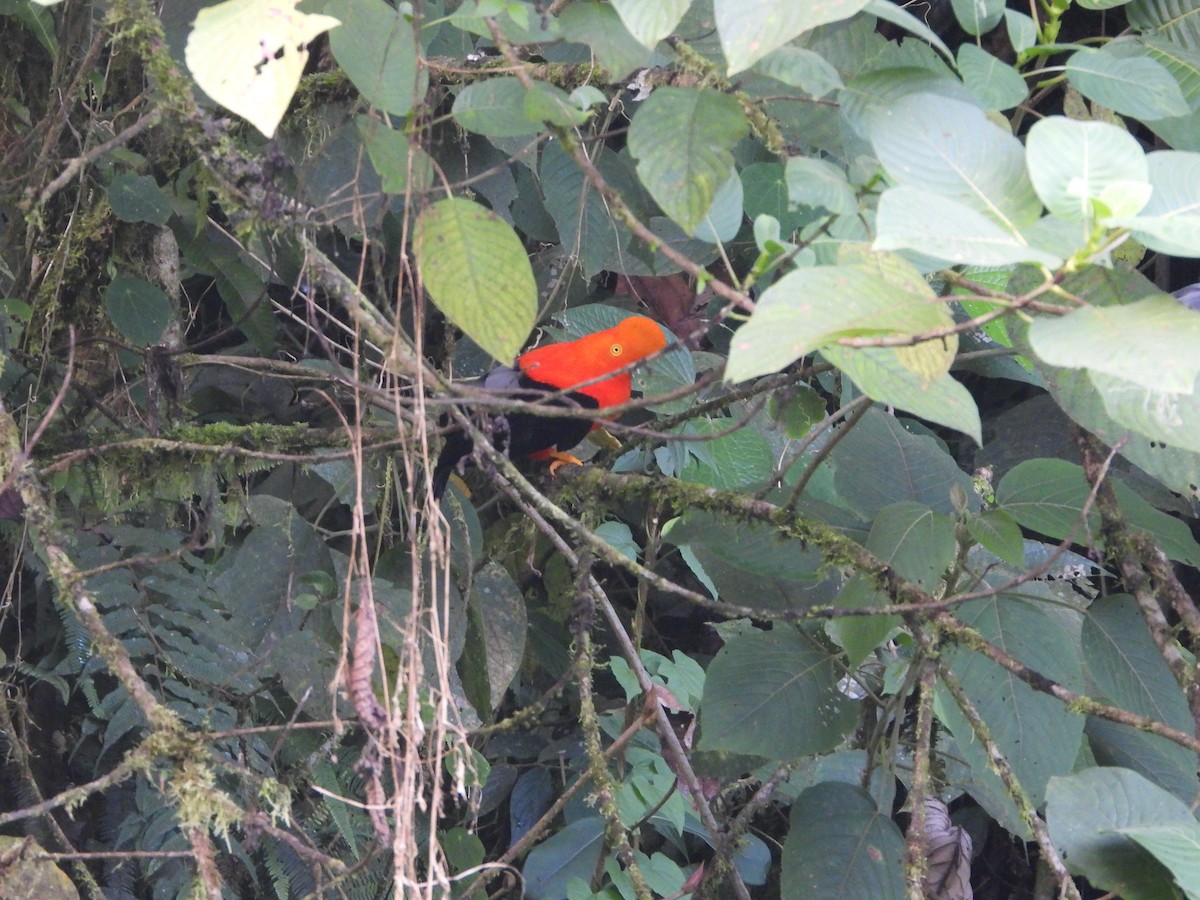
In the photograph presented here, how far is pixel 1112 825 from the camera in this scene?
119 cm

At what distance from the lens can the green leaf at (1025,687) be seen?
4.85ft

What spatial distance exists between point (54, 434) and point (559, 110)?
1.48 m

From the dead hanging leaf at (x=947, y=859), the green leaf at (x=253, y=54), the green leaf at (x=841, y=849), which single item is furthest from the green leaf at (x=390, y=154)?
the dead hanging leaf at (x=947, y=859)

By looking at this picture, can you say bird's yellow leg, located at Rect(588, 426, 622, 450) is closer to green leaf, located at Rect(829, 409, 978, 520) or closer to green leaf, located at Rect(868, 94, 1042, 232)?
green leaf, located at Rect(829, 409, 978, 520)

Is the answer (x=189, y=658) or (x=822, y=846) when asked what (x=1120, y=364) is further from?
(x=189, y=658)

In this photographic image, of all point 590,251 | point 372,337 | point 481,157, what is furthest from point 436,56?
point 372,337

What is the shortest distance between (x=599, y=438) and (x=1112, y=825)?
177cm

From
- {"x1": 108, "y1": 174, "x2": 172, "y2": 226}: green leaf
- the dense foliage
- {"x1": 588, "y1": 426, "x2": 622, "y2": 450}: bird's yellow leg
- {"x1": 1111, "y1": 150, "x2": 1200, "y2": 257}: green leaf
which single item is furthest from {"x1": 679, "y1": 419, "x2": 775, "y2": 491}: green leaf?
{"x1": 1111, "y1": 150, "x2": 1200, "y2": 257}: green leaf

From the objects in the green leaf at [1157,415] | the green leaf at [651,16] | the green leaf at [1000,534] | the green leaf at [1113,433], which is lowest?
the green leaf at [1000,534]

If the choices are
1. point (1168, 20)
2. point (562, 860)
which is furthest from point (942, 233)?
point (562, 860)

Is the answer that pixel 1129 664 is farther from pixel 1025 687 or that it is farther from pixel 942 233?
pixel 942 233

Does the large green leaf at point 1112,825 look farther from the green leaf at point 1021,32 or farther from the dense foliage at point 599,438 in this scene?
the green leaf at point 1021,32

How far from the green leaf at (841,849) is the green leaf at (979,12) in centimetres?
113

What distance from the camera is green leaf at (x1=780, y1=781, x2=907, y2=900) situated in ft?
5.19
